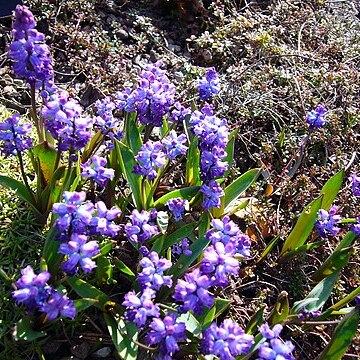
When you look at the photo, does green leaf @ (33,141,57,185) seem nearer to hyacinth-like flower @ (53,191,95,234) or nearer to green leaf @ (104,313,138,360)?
hyacinth-like flower @ (53,191,95,234)

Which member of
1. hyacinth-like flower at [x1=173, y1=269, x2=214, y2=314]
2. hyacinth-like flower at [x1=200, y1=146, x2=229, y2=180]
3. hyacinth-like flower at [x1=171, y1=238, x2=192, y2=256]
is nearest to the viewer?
hyacinth-like flower at [x1=173, y1=269, x2=214, y2=314]

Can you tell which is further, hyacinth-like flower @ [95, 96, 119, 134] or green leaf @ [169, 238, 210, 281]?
hyacinth-like flower @ [95, 96, 119, 134]

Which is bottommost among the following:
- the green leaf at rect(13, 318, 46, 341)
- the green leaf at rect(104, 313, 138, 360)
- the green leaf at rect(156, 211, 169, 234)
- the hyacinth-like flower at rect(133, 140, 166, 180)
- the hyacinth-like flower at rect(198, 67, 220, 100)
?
the green leaf at rect(104, 313, 138, 360)

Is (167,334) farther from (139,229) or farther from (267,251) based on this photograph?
(267,251)

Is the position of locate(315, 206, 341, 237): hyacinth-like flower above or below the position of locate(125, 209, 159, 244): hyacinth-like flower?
below

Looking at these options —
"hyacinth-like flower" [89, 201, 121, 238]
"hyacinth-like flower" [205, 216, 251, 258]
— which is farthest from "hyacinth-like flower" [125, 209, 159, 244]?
"hyacinth-like flower" [205, 216, 251, 258]

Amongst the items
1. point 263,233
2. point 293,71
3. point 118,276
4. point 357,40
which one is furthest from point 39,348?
point 357,40

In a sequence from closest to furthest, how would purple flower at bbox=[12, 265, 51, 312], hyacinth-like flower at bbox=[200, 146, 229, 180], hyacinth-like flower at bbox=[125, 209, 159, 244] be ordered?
purple flower at bbox=[12, 265, 51, 312], hyacinth-like flower at bbox=[125, 209, 159, 244], hyacinth-like flower at bbox=[200, 146, 229, 180]
